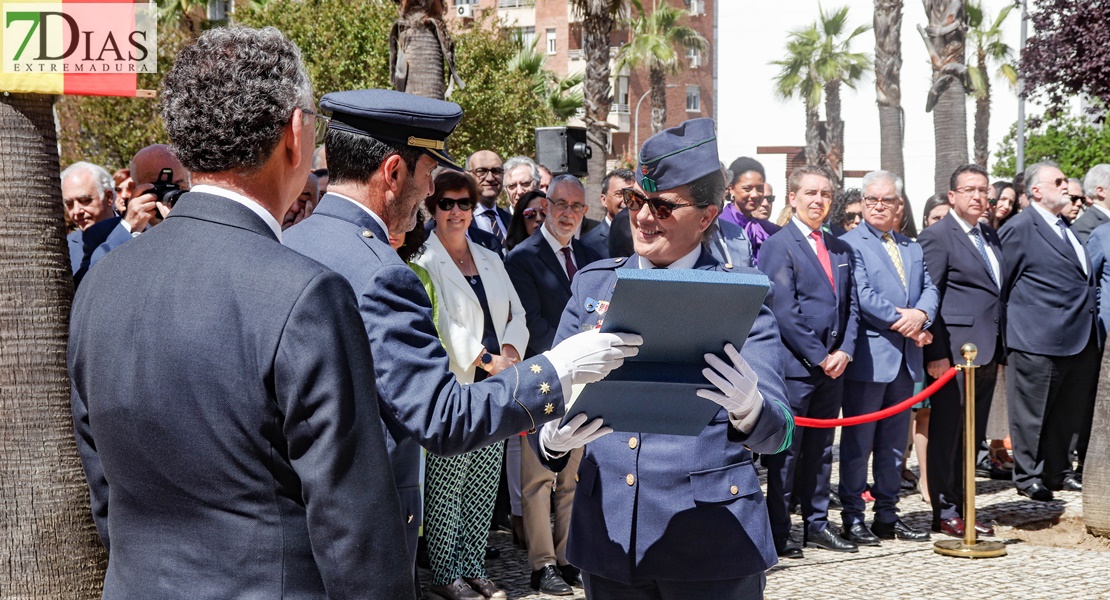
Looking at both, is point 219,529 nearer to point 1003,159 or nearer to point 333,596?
point 333,596

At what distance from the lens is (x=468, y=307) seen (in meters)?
6.20

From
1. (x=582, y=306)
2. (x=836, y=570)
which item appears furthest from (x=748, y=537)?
(x=836, y=570)

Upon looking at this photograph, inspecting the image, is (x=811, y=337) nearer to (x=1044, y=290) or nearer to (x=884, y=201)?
(x=884, y=201)

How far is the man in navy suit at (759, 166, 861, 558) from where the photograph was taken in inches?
289

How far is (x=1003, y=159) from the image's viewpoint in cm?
4206

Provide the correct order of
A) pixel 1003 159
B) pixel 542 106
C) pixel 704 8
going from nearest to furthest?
pixel 542 106
pixel 1003 159
pixel 704 8

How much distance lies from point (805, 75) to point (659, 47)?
9.34 metres

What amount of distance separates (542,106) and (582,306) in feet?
107

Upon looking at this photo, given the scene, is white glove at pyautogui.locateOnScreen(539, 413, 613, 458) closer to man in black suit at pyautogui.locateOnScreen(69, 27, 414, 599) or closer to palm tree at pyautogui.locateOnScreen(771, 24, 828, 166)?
man in black suit at pyautogui.locateOnScreen(69, 27, 414, 599)

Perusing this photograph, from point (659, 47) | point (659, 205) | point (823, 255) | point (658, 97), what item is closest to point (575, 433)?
point (659, 205)

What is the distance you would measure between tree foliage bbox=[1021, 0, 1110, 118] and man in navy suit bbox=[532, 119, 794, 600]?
39.2ft

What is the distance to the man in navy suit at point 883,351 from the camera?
25.2 feet

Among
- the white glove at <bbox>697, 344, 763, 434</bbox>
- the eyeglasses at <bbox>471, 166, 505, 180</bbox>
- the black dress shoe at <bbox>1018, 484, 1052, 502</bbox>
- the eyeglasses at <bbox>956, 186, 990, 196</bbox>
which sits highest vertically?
the eyeglasses at <bbox>471, 166, 505, 180</bbox>

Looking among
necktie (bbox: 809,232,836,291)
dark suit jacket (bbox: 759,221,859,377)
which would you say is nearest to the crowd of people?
dark suit jacket (bbox: 759,221,859,377)
